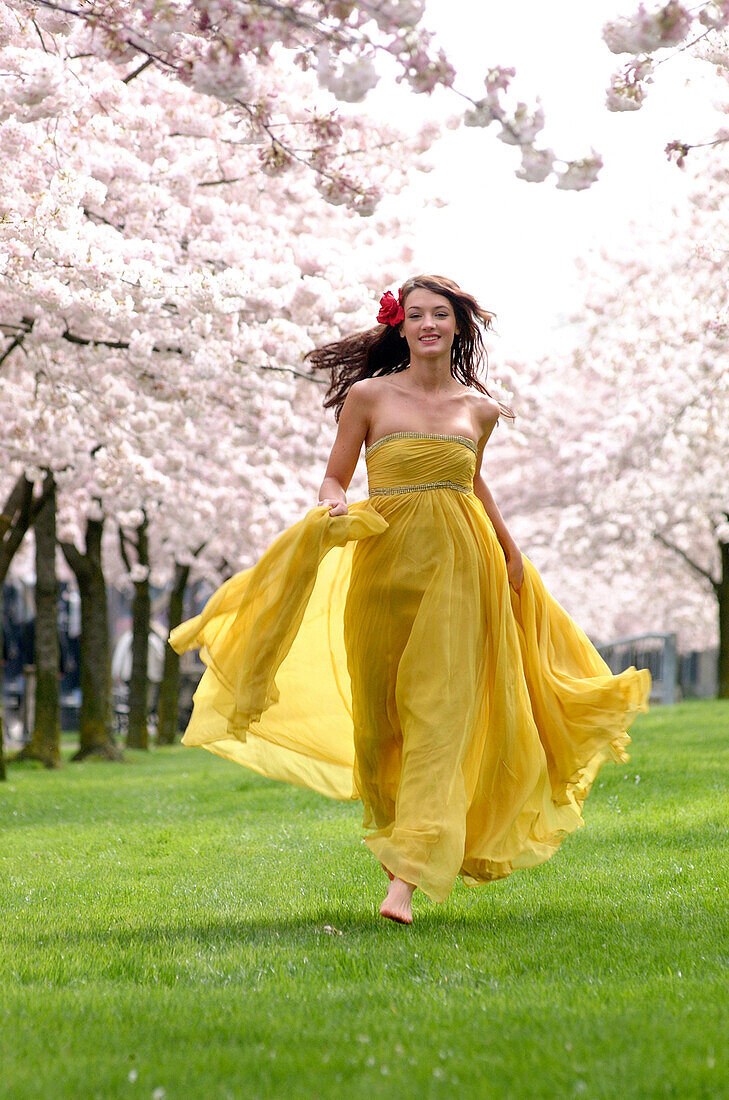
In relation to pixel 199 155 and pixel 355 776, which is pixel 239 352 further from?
pixel 355 776

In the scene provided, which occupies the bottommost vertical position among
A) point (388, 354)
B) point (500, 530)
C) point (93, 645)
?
point (93, 645)

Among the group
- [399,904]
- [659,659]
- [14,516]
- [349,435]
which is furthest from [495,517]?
[659,659]

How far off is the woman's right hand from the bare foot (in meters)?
1.43

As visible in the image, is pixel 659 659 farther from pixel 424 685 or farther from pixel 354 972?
pixel 354 972

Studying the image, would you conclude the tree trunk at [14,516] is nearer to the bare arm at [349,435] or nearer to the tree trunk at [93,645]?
the tree trunk at [93,645]

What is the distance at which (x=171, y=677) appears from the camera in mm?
24531

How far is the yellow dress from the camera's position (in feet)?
17.5

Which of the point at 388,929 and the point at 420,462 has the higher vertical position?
the point at 420,462

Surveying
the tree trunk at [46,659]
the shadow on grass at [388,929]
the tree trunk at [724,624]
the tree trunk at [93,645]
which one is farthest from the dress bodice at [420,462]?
the tree trunk at [724,624]

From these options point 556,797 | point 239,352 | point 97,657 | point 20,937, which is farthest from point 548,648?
point 97,657

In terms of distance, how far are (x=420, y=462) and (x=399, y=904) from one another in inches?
70.7

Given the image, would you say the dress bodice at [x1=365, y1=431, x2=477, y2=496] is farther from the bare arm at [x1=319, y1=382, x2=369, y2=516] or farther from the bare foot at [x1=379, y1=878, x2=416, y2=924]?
the bare foot at [x1=379, y1=878, x2=416, y2=924]

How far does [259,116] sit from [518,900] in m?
3.42

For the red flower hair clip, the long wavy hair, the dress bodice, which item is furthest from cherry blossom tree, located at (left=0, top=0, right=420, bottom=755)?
the dress bodice
